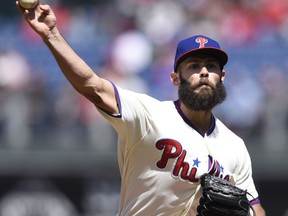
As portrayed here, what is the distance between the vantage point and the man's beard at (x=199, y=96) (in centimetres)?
415

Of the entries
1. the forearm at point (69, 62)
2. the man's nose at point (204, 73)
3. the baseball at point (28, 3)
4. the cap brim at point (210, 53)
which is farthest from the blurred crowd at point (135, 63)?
the baseball at point (28, 3)

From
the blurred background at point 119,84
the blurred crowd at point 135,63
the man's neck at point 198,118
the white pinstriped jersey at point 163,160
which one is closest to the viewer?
the white pinstriped jersey at point 163,160

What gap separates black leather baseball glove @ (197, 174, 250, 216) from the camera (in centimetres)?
407

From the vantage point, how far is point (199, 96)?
4148 mm

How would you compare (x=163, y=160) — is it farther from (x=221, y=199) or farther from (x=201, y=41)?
(x=201, y=41)

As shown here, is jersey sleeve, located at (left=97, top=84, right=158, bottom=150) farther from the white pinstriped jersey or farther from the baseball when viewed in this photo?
the baseball

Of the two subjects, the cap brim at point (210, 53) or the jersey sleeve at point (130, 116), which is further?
the cap brim at point (210, 53)

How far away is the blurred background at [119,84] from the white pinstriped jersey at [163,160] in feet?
13.1

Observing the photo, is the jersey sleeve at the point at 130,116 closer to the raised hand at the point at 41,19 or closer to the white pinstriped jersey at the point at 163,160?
the white pinstriped jersey at the point at 163,160

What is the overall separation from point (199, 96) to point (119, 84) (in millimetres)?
5063

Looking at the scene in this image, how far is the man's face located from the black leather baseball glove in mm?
402

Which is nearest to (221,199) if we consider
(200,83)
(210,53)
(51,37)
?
(200,83)

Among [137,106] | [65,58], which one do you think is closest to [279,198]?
[137,106]

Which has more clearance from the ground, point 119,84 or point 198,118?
point 119,84
